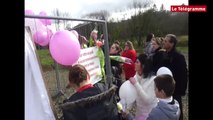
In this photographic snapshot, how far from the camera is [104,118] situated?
2.24 metres

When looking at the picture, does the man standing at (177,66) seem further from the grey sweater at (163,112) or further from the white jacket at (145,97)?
the grey sweater at (163,112)

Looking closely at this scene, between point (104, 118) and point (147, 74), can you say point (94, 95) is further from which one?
point (147, 74)

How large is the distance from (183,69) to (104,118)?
2.13 m

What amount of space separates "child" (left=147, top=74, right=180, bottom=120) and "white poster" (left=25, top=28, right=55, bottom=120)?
1.02 m

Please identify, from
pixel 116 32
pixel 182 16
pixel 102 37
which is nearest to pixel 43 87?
pixel 102 37

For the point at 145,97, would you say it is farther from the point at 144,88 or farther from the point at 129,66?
the point at 129,66

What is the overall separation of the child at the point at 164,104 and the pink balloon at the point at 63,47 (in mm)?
870

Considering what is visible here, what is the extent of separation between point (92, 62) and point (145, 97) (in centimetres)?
69

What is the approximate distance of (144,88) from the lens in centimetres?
325

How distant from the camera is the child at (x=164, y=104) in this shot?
265cm

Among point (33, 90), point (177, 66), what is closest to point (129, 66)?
point (177, 66)

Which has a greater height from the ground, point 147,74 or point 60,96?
point 147,74

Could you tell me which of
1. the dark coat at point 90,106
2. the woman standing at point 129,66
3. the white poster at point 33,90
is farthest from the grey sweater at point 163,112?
the woman standing at point 129,66

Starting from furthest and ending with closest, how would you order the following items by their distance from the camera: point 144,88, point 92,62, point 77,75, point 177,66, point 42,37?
point 177,66 → point 144,88 → point 92,62 → point 42,37 → point 77,75
